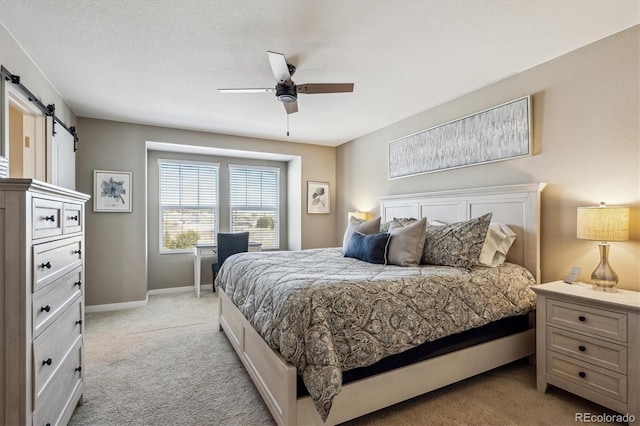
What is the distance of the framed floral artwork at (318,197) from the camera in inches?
217

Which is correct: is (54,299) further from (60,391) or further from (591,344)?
(591,344)

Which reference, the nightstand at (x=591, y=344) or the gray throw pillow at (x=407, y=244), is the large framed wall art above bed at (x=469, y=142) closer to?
the gray throw pillow at (x=407, y=244)

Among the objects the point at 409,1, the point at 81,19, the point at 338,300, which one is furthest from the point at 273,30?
the point at 338,300

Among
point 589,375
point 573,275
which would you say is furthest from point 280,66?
point 589,375

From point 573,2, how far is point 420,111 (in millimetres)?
2017

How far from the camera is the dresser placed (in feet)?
3.90

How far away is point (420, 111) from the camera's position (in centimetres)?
388

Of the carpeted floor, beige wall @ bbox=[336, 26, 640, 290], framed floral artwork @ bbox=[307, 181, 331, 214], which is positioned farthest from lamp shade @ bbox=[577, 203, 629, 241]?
framed floral artwork @ bbox=[307, 181, 331, 214]

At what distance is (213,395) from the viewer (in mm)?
2094

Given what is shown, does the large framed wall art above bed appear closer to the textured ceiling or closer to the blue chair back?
the textured ceiling

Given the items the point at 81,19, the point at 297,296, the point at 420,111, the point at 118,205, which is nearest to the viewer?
the point at 297,296

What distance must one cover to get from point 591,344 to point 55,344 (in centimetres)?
307

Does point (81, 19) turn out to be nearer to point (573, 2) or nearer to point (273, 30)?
point (273, 30)

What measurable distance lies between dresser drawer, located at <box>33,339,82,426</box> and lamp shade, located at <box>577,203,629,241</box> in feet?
10.7
